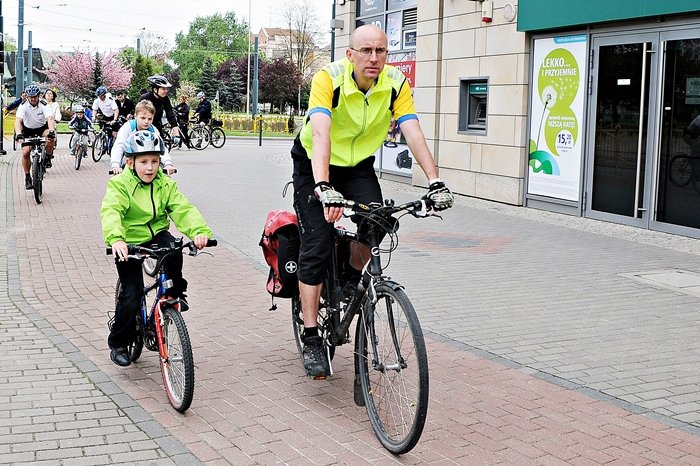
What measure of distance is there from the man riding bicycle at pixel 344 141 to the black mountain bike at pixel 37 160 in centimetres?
990

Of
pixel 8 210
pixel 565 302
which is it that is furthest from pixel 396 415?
pixel 8 210

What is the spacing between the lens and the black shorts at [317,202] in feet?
16.7

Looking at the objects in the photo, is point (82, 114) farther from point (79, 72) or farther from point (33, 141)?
point (79, 72)

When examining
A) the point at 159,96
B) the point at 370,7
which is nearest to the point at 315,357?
the point at 159,96

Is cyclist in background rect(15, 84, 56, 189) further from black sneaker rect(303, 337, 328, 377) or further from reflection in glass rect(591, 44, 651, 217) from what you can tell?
black sneaker rect(303, 337, 328, 377)

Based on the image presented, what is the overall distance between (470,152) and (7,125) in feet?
85.0

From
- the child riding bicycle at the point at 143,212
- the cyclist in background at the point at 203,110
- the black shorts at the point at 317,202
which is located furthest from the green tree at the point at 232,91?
the black shorts at the point at 317,202

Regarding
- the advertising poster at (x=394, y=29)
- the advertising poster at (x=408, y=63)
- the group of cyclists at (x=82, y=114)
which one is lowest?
the group of cyclists at (x=82, y=114)

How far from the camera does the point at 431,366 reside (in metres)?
5.91

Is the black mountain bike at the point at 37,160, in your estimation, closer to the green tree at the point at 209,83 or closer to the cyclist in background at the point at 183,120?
the cyclist in background at the point at 183,120

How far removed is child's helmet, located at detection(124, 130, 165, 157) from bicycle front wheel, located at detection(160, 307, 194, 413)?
932 mm

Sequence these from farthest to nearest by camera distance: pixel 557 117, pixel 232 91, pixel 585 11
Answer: pixel 232 91 → pixel 557 117 → pixel 585 11

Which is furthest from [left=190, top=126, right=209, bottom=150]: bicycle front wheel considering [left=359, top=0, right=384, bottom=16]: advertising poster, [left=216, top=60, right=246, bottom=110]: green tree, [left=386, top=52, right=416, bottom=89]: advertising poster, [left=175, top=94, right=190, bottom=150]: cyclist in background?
[left=216, top=60, right=246, bottom=110]: green tree

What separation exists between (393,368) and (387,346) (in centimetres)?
11
